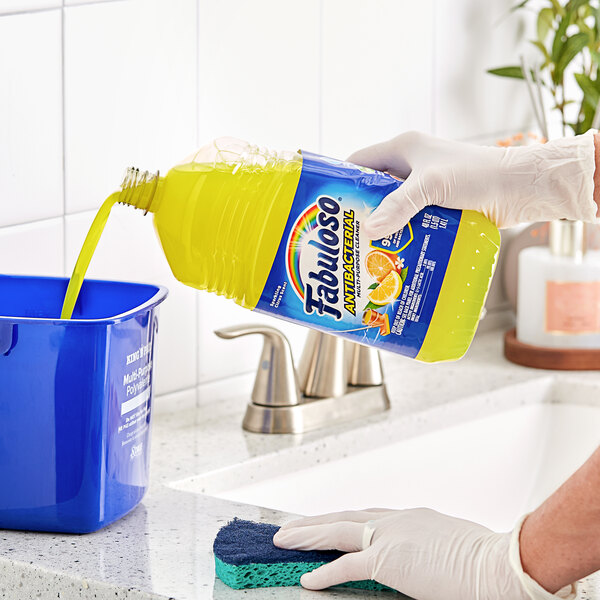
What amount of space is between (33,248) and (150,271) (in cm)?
18

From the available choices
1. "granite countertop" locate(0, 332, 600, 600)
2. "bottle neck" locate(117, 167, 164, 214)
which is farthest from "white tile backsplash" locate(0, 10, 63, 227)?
"granite countertop" locate(0, 332, 600, 600)

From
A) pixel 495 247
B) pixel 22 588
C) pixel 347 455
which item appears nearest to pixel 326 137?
pixel 347 455

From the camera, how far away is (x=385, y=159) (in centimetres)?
124

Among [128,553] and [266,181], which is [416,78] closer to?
[266,181]

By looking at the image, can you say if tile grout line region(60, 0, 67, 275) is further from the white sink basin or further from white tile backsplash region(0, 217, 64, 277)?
the white sink basin

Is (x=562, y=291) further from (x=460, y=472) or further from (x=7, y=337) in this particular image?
(x=7, y=337)

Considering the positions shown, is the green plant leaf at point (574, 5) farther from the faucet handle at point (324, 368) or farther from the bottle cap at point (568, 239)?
the faucet handle at point (324, 368)

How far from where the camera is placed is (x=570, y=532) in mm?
895

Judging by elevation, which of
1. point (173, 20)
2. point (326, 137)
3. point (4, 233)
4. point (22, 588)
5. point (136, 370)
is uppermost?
point (173, 20)

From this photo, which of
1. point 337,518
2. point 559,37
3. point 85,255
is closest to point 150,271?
point 85,255

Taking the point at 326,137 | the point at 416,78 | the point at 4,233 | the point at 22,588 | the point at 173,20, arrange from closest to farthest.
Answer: the point at 22,588
the point at 4,233
the point at 173,20
the point at 326,137
the point at 416,78

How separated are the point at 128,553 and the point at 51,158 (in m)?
0.46

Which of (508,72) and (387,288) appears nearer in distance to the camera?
(387,288)

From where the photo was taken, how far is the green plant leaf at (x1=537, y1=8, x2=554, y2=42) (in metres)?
1.91
